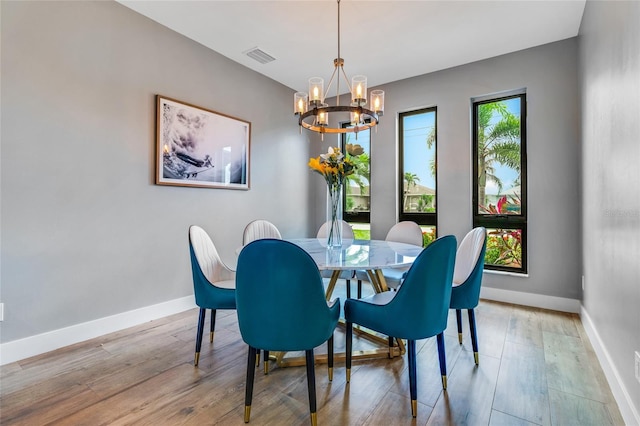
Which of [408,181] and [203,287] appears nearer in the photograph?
[203,287]

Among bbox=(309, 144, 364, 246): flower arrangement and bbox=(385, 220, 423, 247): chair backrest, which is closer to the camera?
bbox=(309, 144, 364, 246): flower arrangement

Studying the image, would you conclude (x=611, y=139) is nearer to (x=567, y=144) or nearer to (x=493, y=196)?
(x=567, y=144)

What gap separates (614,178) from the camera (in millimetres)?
1715

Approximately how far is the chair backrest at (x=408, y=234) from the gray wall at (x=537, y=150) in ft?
3.05

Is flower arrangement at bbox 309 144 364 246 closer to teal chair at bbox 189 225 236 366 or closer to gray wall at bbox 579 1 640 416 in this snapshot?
teal chair at bbox 189 225 236 366

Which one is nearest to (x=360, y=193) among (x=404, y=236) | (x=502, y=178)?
(x=404, y=236)

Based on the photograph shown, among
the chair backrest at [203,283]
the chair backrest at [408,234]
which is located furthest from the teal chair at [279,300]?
the chair backrest at [408,234]

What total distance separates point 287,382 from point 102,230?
194cm

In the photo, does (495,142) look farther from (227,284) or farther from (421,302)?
(227,284)

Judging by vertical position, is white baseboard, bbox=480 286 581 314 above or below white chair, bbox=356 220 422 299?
below

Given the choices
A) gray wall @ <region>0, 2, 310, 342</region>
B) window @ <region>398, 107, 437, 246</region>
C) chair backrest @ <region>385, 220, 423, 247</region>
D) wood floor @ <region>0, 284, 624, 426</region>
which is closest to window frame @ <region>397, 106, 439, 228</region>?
window @ <region>398, 107, 437, 246</region>

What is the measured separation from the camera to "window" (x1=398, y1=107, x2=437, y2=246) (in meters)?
3.86

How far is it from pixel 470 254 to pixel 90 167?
3.04 meters

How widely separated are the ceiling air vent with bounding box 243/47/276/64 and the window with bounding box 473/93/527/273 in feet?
8.32
